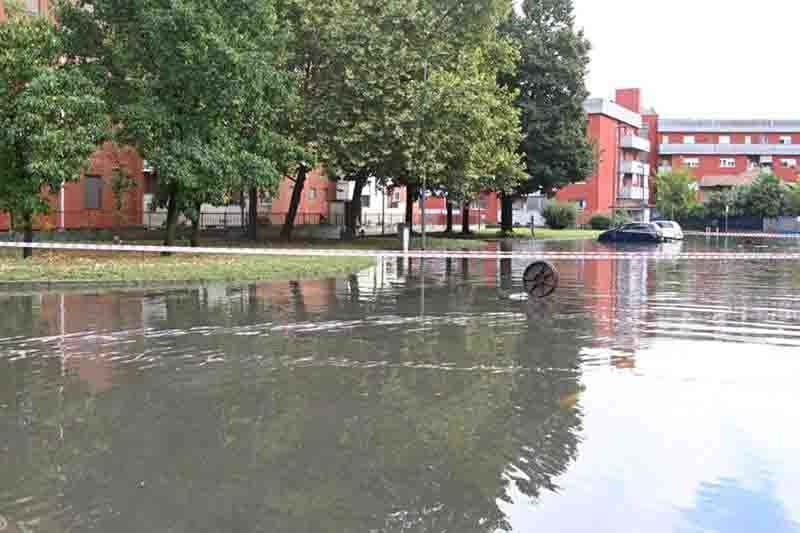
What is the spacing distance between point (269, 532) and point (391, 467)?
1.38m

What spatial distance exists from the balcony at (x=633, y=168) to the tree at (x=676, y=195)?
11.7 ft

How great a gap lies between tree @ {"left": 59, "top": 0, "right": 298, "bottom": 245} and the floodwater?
13.2 metres

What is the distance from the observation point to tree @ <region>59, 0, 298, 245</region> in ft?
86.9

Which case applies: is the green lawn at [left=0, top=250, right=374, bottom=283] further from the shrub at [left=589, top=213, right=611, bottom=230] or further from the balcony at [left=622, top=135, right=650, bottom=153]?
the balcony at [left=622, top=135, right=650, bottom=153]

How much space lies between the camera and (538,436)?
7.02 meters

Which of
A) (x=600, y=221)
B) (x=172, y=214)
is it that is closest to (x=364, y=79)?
(x=172, y=214)

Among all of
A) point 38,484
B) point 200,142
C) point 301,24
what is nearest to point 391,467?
point 38,484

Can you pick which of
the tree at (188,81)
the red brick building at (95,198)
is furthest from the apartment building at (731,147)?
the tree at (188,81)

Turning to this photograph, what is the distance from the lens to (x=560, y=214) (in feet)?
252

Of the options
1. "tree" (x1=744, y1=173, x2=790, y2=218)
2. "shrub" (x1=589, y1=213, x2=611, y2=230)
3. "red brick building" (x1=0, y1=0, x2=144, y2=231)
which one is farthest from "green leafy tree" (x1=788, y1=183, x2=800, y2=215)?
"red brick building" (x1=0, y1=0, x2=144, y2=231)

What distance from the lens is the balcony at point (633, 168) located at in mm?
95562

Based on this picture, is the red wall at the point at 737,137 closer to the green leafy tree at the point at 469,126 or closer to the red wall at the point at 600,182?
the red wall at the point at 600,182

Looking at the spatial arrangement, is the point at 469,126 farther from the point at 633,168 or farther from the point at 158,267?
the point at 633,168

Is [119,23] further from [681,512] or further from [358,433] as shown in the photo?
[681,512]
